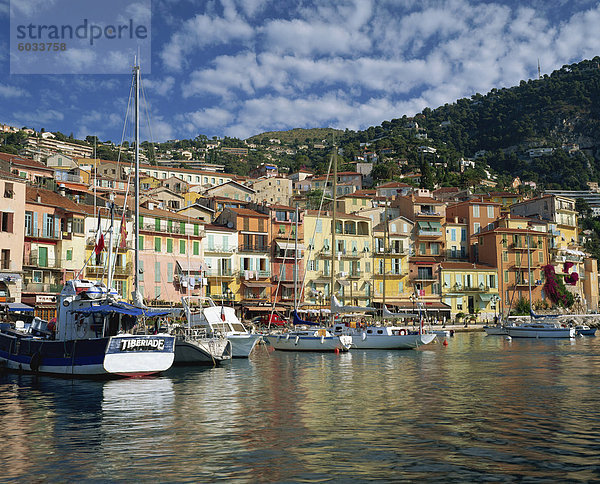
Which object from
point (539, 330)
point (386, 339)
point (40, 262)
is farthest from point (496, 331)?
point (40, 262)

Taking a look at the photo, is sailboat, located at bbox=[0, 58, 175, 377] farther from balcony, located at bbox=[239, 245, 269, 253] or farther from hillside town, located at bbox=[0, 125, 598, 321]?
balcony, located at bbox=[239, 245, 269, 253]

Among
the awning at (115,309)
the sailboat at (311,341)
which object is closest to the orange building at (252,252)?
the sailboat at (311,341)

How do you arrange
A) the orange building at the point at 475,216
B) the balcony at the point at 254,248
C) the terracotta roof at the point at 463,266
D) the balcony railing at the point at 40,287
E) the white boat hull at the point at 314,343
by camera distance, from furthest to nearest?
the orange building at the point at 475,216
the terracotta roof at the point at 463,266
the balcony at the point at 254,248
the balcony railing at the point at 40,287
the white boat hull at the point at 314,343

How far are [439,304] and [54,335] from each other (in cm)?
5913

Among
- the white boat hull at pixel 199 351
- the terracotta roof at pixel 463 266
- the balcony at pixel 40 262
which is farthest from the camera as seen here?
the terracotta roof at pixel 463 266

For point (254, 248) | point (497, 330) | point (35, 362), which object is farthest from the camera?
point (254, 248)

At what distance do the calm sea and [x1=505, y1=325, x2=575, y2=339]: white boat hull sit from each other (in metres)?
36.4

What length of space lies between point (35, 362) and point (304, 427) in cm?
1842

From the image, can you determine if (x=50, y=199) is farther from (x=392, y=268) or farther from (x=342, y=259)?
(x=392, y=268)

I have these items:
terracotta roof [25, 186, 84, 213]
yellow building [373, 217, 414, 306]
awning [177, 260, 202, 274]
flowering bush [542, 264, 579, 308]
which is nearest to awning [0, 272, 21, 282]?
terracotta roof [25, 186, 84, 213]

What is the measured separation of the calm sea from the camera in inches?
532

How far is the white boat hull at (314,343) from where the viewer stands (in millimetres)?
46969

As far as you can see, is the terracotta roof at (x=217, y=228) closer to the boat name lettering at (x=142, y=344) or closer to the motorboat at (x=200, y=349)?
the motorboat at (x=200, y=349)

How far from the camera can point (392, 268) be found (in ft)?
266
